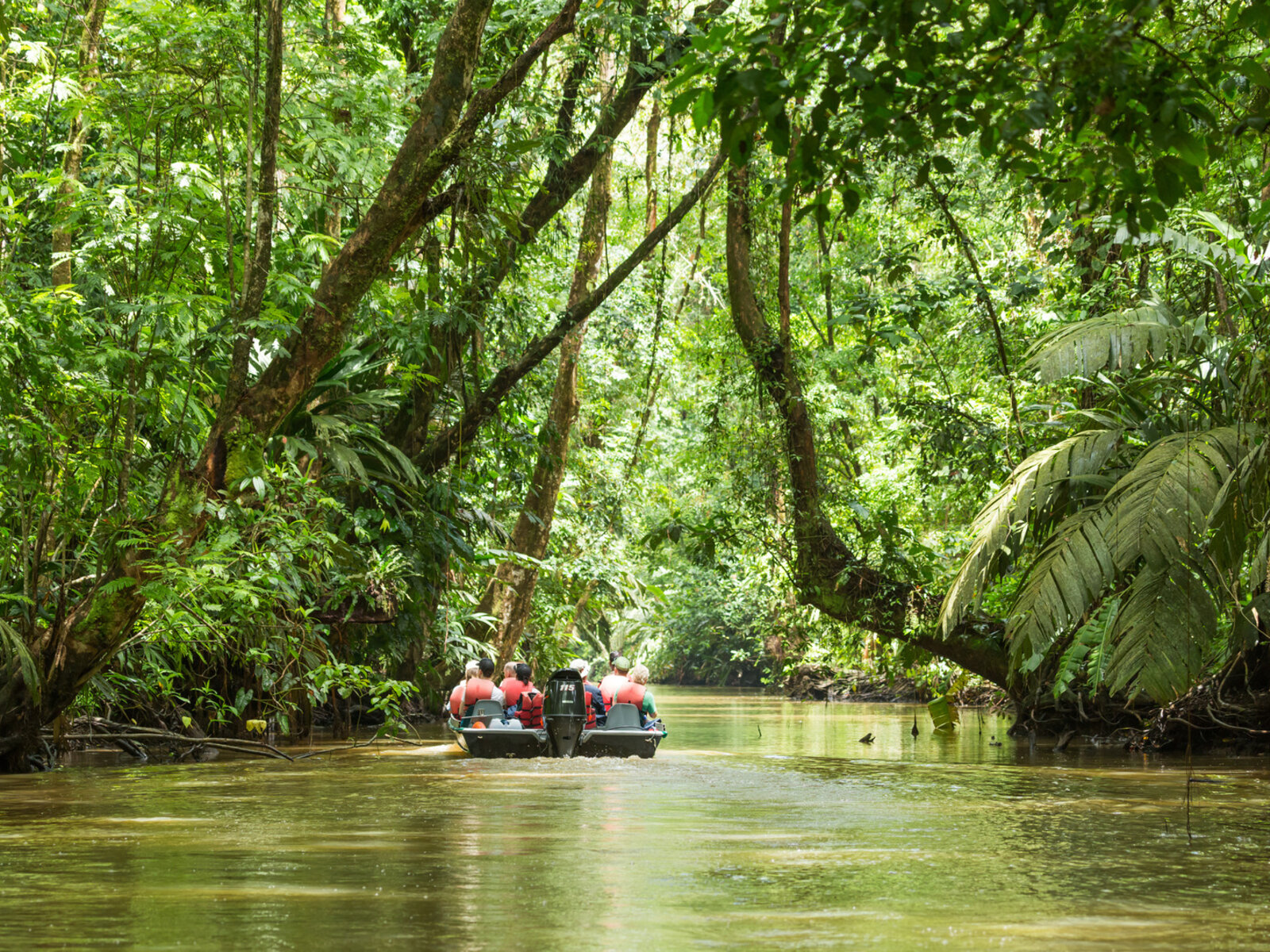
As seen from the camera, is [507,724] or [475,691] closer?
[507,724]

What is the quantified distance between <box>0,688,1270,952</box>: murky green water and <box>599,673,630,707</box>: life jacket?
2953 mm

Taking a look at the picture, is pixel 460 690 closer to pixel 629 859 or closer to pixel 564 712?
pixel 564 712

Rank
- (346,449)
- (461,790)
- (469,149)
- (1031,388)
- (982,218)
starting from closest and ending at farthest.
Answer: (469,149) < (461,790) < (346,449) < (1031,388) < (982,218)

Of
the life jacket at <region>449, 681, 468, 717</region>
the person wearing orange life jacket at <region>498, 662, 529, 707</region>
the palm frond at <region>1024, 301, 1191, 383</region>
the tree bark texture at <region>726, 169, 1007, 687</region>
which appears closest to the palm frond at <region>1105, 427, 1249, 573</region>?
the palm frond at <region>1024, 301, 1191, 383</region>

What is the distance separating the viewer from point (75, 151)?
39.6 ft

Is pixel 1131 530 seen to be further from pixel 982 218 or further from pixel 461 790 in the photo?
pixel 982 218

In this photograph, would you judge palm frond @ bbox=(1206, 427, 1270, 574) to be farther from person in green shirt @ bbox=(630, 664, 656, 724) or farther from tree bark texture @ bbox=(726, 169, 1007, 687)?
person in green shirt @ bbox=(630, 664, 656, 724)

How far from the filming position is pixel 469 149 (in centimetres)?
1002

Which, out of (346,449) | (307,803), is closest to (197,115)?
(346,449)

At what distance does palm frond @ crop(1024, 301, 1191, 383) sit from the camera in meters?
12.6

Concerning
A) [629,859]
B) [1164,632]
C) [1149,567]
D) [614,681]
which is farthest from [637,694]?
[629,859]

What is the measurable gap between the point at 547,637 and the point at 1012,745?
28.7 ft

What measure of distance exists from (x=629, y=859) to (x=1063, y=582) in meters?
5.60

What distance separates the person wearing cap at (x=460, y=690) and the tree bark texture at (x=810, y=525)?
14.1 feet
